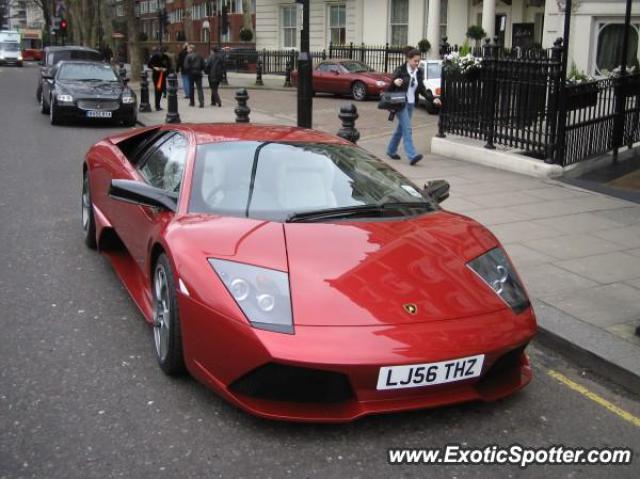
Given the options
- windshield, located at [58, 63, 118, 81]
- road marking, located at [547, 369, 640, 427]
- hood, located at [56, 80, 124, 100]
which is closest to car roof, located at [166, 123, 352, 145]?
road marking, located at [547, 369, 640, 427]

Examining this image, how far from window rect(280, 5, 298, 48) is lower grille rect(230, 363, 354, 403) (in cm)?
3808

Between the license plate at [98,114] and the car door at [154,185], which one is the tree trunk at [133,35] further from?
the car door at [154,185]

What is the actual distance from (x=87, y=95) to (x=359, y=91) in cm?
1090

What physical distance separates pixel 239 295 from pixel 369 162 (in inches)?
74.5

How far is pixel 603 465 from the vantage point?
3.32 meters

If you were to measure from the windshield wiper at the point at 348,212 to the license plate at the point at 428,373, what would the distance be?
3.83 feet

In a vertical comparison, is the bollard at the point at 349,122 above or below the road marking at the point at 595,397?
above

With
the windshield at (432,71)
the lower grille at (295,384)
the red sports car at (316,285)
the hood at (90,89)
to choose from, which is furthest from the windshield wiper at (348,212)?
the windshield at (432,71)

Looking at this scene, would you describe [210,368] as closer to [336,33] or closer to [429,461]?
[429,461]

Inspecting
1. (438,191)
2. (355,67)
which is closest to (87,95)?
(355,67)

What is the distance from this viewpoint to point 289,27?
133 ft

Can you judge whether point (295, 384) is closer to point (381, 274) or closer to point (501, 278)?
point (381, 274)

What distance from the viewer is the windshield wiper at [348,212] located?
412 cm

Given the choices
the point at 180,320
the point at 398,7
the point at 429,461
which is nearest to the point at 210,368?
the point at 180,320
